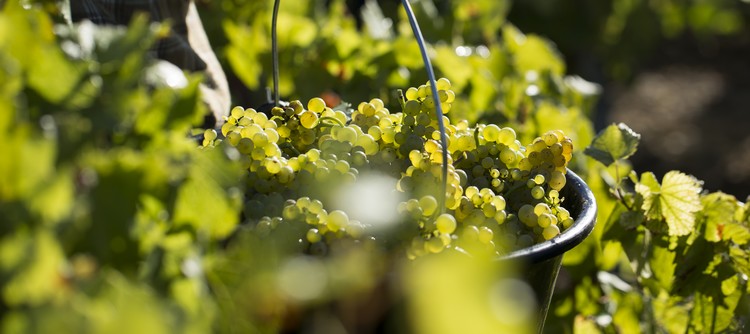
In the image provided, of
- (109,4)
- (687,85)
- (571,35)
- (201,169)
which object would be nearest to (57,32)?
(201,169)

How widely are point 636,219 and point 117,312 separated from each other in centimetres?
110

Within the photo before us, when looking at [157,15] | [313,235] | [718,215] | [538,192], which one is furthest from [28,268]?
[157,15]

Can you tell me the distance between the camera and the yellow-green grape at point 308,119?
4.24 ft

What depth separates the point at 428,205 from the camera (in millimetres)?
1062

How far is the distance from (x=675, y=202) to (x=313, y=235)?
728 mm

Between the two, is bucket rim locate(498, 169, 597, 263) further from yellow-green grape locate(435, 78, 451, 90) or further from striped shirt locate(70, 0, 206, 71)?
striped shirt locate(70, 0, 206, 71)

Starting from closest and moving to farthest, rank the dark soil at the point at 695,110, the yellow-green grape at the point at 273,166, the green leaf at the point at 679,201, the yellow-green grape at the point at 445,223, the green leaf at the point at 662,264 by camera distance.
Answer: the yellow-green grape at the point at 445,223 < the yellow-green grape at the point at 273,166 < the green leaf at the point at 679,201 < the green leaf at the point at 662,264 < the dark soil at the point at 695,110

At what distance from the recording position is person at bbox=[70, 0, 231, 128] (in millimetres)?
1839

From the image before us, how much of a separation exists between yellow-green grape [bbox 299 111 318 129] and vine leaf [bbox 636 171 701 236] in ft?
Result: 1.94

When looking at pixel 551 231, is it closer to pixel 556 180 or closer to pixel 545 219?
pixel 545 219

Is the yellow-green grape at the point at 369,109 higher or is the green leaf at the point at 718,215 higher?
the yellow-green grape at the point at 369,109

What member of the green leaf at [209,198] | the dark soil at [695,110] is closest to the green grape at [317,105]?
the green leaf at [209,198]

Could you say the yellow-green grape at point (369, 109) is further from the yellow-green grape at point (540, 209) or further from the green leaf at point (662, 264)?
the green leaf at point (662, 264)

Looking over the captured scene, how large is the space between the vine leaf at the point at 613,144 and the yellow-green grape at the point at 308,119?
540mm
